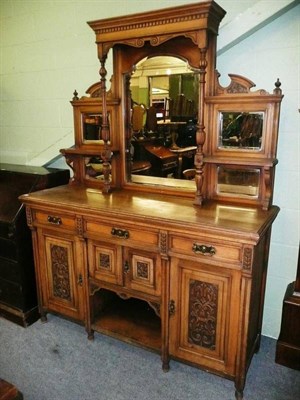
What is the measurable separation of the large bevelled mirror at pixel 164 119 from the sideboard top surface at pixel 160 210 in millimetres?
183

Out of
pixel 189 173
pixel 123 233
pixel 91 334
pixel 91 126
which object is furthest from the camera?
pixel 91 126

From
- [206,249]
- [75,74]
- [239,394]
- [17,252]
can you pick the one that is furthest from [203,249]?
[75,74]

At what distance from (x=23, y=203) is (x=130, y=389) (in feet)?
4.47

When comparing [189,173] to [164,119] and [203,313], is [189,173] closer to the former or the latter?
[164,119]

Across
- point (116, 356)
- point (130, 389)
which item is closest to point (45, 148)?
point (116, 356)

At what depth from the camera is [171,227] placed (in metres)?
1.72

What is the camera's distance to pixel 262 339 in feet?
7.47

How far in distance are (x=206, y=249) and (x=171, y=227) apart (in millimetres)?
210

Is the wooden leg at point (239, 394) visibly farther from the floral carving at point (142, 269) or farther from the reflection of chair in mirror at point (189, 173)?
the reflection of chair in mirror at point (189, 173)

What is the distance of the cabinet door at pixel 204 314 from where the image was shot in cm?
→ 171

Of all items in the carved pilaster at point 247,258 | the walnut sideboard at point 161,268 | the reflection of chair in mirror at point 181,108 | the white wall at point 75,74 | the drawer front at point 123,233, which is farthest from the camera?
the reflection of chair in mirror at point 181,108

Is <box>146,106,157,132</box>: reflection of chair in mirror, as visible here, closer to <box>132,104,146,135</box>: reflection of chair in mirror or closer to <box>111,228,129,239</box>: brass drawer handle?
<box>132,104,146,135</box>: reflection of chair in mirror

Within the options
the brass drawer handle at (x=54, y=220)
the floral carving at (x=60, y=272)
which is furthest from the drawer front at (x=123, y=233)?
the floral carving at (x=60, y=272)

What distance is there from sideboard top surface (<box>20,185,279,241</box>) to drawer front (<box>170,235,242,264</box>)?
77 millimetres
